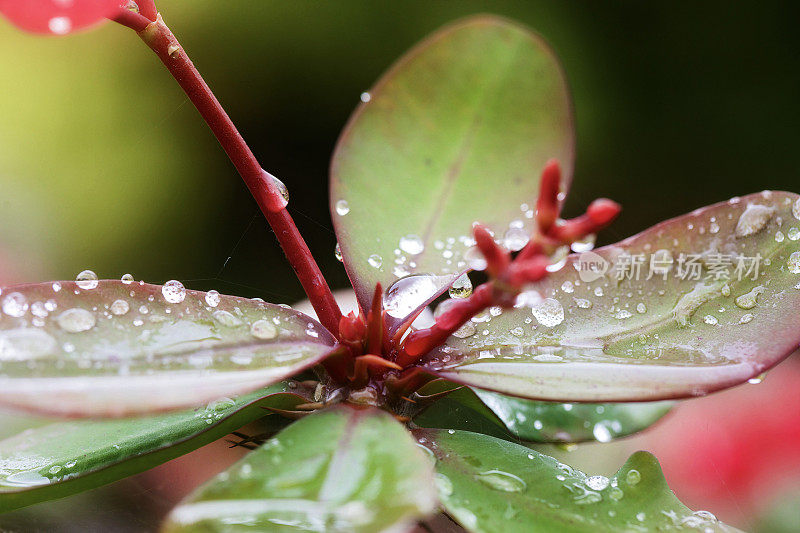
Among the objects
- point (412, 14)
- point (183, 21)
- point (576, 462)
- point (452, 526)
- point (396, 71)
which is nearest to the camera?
point (452, 526)

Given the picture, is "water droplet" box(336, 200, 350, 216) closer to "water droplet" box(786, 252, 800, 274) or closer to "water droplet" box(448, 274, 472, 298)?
"water droplet" box(448, 274, 472, 298)

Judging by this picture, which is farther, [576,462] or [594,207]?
[576,462]

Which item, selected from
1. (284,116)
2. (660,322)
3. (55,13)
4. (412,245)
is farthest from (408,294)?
(284,116)

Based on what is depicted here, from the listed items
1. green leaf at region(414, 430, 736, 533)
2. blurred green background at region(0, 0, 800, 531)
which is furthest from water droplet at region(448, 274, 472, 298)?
blurred green background at region(0, 0, 800, 531)

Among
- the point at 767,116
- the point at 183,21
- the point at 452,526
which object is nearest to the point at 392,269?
the point at 452,526

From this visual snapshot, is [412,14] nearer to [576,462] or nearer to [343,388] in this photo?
[576,462]

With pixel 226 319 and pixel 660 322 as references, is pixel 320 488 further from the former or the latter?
pixel 660 322

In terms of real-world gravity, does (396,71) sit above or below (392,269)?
above
